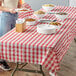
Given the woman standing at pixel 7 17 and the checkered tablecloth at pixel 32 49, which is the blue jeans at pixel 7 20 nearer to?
the woman standing at pixel 7 17

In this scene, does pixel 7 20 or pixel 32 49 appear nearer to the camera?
pixel 32 49

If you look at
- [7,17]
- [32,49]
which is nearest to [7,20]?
[7,17]

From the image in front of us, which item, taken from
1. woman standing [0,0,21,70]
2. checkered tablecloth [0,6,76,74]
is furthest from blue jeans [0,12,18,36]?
checkered tablecloth [0,6,76,74]

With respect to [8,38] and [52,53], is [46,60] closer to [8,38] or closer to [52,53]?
[52,53]

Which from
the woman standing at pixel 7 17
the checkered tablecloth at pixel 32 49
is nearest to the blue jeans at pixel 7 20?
the woman standing at pixel 7 17

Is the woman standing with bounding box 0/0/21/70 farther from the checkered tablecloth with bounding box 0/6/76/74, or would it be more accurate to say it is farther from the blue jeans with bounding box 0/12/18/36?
the checkered tablecloth with bounding box 0/6/76/74

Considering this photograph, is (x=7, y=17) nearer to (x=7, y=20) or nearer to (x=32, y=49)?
(x=7, y=20)

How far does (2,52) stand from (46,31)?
57cm

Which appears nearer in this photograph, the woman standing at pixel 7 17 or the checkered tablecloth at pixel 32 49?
the checkered tablecloth at pixel 32 49

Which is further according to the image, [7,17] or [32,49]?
[7,17]

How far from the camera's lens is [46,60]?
7.32ft

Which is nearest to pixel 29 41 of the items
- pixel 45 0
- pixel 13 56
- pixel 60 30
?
pixel 13 56

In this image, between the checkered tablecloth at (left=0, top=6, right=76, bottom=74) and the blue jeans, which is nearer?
the checkered tablecloth at (left=0, top=6, right=76, bottom=74)

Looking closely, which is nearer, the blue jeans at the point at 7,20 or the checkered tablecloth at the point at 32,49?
the checkered tablecloth at the point at 32,49
